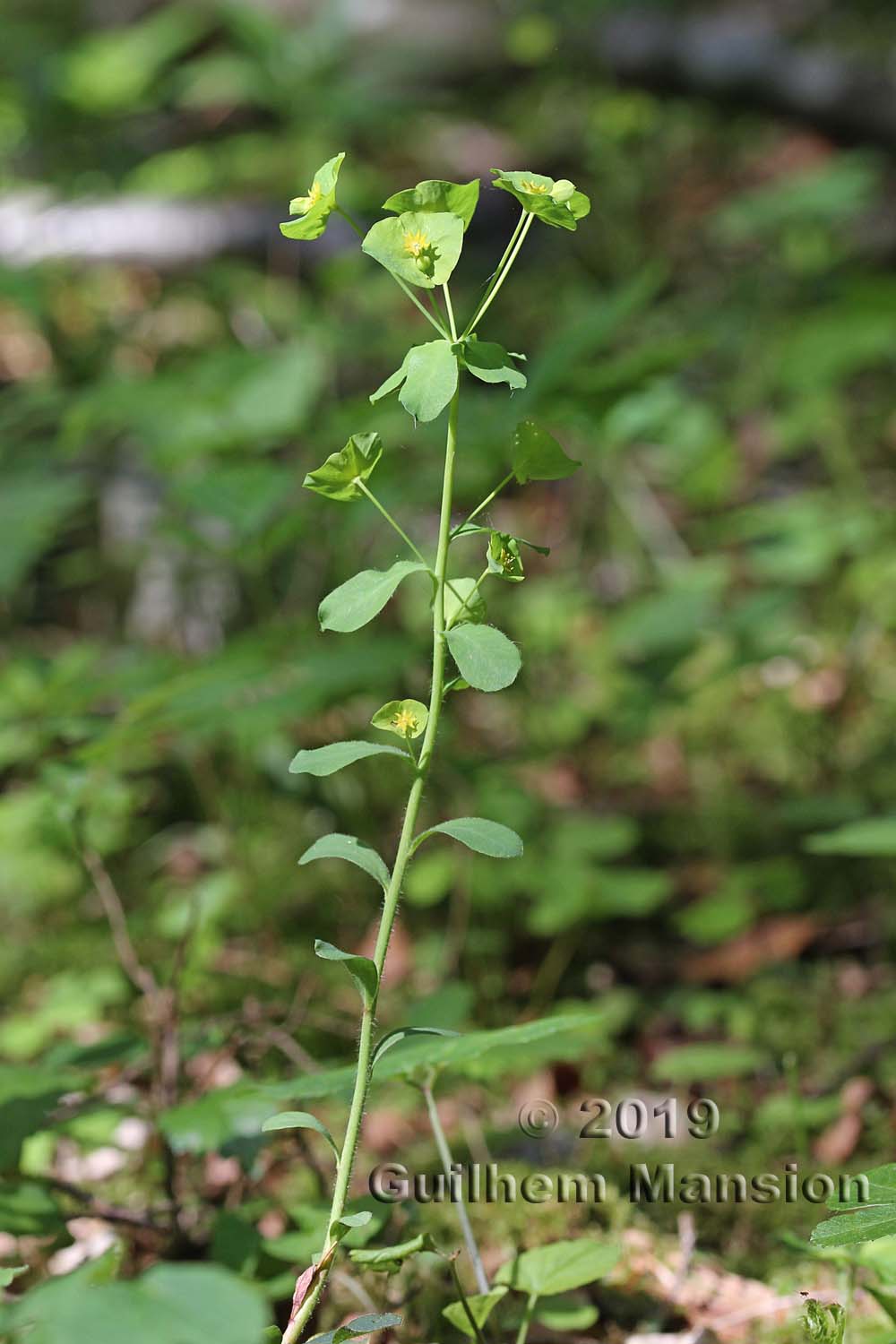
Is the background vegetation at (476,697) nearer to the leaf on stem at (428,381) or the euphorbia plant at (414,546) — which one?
the euphorbia plant at (414,546)

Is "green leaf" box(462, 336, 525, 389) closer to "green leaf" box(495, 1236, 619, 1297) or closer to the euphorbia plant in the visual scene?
the euphorbia plant

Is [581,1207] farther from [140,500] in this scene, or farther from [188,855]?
[140,500]

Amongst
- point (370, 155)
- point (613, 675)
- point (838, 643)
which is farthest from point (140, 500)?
point (370, 155)

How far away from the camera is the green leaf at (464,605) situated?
0.89 m

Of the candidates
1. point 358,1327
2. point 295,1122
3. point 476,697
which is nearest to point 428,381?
point 295,1122

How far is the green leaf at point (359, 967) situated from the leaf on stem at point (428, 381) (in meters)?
0.37

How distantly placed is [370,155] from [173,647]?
3110 millimetres

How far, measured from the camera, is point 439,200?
2.81 ft

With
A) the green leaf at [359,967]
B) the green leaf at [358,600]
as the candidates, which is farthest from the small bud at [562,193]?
the green leaf at [359,967]

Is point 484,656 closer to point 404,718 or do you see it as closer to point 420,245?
point 404,718

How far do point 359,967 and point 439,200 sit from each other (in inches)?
21.8

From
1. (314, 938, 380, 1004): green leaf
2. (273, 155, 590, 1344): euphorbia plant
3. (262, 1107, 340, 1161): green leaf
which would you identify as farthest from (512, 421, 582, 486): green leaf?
(262, 1107, 340, 1161): green leaf

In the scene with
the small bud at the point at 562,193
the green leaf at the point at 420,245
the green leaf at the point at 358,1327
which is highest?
the small bud at the point at 562,193

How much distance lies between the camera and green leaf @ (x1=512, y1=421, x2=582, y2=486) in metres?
0.87
